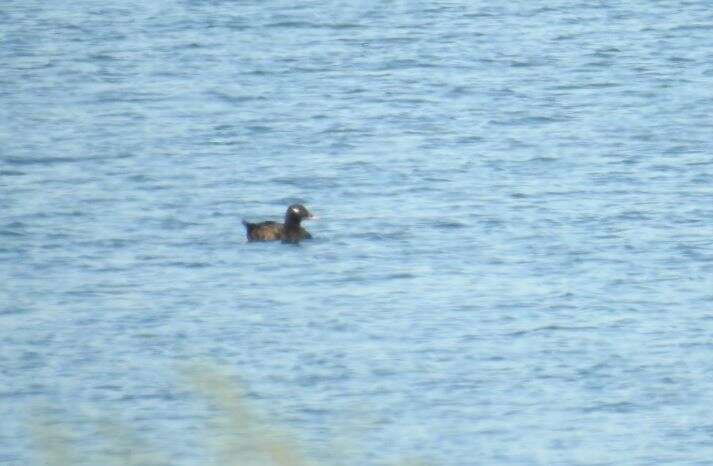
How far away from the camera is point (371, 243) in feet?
54.6

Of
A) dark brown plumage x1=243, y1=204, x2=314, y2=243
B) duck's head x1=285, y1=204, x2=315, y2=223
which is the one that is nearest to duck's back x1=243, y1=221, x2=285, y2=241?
dark brown plumage x1=243, y1=204, x2=314, y2=243

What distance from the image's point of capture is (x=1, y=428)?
36.6 ft

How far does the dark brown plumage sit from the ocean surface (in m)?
0.10

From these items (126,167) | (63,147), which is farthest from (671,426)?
(63,147)

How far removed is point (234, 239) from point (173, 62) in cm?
1246

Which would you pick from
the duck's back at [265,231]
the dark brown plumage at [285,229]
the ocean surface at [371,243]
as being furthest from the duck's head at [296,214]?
the ocean surface at [371,243]

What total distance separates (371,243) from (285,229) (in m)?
0.65

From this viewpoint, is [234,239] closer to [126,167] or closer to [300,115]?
[126,167]

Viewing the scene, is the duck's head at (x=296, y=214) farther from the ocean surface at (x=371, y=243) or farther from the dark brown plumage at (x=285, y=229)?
the ocean surface at (x=371, y=243)

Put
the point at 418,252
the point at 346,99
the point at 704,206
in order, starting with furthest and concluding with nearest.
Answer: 1. the point at 346,99
2. the point at 704,206
3. the point at 418,252

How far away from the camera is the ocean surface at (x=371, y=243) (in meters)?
11.4

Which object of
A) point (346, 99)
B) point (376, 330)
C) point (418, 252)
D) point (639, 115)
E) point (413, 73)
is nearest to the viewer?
point (376, 330)

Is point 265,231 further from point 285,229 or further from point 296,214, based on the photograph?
point 296,214

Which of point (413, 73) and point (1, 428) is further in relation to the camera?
point (413, 73)
